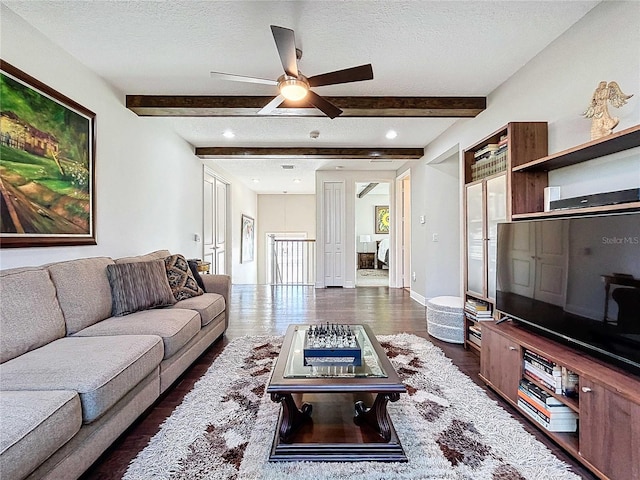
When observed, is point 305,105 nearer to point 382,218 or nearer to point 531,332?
point 531,332

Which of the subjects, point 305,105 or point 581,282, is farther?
point 305,105

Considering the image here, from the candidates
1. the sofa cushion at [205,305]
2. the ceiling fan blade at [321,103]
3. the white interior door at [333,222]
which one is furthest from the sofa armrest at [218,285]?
the white interior door at [333,222]

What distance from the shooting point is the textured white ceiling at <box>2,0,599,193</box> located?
2.04 m

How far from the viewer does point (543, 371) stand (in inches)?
73.7

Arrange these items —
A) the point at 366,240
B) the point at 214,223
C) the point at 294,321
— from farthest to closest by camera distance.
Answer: the point at 366,240, the point at 214,223, the point at 294,321

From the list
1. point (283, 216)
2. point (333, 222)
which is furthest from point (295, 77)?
point (283, 216)

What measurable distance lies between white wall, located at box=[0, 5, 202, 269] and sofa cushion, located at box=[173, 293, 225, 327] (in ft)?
2.91

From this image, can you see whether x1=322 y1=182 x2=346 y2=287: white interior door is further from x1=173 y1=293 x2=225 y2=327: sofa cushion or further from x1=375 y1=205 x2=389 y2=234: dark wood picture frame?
x1=375 y1=205 x2=389 y2=234: dark wood picture frame

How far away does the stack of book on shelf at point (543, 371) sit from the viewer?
177 cm

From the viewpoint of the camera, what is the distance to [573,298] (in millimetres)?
1836

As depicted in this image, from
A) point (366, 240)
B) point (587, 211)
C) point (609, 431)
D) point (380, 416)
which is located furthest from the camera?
point (366, 240)

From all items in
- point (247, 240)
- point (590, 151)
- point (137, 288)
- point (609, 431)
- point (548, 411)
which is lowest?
point (548, 411)

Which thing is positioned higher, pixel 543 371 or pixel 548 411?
pixel 543 371

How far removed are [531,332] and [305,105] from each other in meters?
2.81
